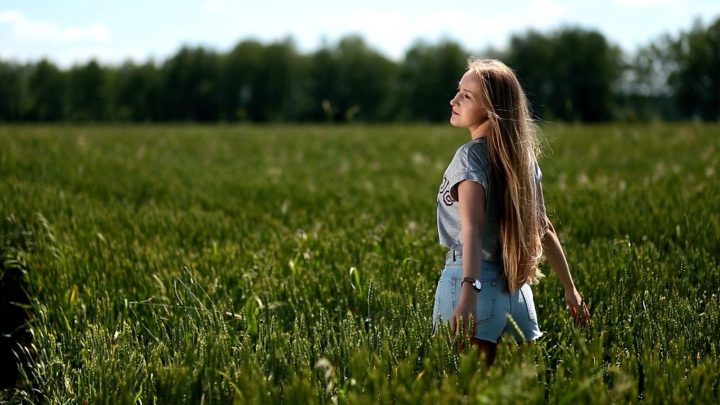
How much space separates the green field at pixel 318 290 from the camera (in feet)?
8.25

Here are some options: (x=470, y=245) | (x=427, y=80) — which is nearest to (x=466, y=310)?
(x=470, y=245)

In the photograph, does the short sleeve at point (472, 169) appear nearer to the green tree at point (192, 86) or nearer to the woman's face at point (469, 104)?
the woman's face at point (469, 104)

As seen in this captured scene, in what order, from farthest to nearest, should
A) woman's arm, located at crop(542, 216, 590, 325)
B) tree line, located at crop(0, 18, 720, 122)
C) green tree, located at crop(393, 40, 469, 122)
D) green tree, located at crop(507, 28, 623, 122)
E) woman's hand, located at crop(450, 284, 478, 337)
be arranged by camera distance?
1. green tree, located at crop(507, 28, 623, 122)
2. green tree, located at crop(393, 40, 469, 122)
3. tree line, located at crop(0, 18, 720, 122)
4. woman's arm, located at crop(542, 216, 590, 325)
5. woman's hand, located at crop(450, 284, 478, 337)

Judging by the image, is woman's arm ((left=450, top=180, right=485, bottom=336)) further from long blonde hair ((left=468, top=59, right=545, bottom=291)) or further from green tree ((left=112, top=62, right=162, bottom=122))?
green tree ((left=112, top=62, right=162, bottom=122))

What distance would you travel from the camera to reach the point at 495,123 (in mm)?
2824

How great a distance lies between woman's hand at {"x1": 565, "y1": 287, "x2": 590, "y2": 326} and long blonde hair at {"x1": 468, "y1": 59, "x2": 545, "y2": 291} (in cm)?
34

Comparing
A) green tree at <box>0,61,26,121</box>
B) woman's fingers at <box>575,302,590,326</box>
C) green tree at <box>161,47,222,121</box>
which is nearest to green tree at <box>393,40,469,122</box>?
green tree at <box>161,47,222,121</box>

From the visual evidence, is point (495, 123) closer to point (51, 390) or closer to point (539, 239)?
point (539, 239)

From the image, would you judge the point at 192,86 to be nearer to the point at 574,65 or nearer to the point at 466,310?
the point at 574,65

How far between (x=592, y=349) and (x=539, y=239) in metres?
0.57

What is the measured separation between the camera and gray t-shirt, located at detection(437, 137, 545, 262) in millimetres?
2803

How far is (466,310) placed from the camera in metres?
2.72

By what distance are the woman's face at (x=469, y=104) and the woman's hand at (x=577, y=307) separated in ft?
2.81

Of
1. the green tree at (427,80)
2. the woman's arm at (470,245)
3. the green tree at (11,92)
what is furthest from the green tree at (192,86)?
the woman's arm at (470,245)
